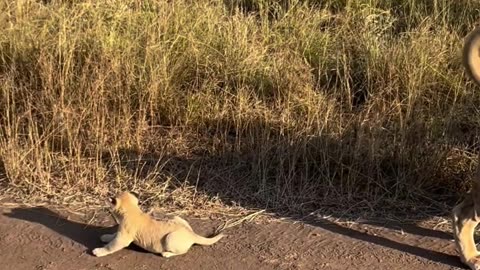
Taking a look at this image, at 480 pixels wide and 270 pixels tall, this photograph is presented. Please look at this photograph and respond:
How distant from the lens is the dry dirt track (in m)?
Answer: 3.95

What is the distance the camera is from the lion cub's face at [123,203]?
4.02 m

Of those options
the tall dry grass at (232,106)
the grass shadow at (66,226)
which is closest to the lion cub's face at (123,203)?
the grass shadow at (66,226)

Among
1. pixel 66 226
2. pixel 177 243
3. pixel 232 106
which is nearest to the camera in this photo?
pixel 177 243

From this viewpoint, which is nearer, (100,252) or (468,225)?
(468,225)

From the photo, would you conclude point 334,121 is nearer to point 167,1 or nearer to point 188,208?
point 188,208

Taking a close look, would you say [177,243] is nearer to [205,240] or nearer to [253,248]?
[205,240]

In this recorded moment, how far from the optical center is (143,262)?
3.97 meters

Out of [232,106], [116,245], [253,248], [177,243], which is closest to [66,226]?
[116,245]

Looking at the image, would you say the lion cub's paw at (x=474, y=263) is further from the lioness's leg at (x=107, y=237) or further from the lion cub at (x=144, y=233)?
the lioness's leg at (x=107, y=237)

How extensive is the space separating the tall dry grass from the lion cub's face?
1.79 feet

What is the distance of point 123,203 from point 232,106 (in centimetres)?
143

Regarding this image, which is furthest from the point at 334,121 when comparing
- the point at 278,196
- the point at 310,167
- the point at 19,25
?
the point at 19,25

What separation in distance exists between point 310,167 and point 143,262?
1.29m

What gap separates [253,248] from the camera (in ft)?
13.4
